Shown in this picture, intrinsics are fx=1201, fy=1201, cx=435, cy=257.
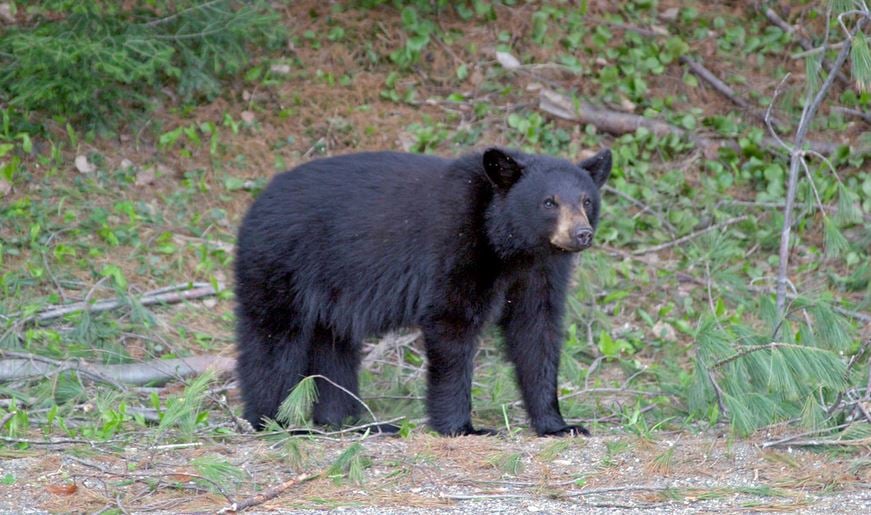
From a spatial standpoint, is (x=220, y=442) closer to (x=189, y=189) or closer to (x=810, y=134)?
(x=189, y=189)

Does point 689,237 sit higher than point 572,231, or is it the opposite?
point 572,231

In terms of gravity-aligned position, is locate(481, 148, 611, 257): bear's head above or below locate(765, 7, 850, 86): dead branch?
below

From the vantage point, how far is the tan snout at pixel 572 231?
19.9 ft

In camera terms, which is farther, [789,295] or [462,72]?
[462,72]

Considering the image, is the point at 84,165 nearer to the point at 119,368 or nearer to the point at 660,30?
the point at 119,368

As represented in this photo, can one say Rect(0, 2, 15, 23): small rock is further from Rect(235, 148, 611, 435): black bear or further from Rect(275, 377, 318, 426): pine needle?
Rect(275, 377, 318, 426): pine needle

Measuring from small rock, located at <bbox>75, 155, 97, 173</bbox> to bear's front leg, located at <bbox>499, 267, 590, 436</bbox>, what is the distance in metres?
4.49

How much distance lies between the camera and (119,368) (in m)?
7.50

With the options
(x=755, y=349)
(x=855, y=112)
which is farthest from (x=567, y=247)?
(x=855, y=112)

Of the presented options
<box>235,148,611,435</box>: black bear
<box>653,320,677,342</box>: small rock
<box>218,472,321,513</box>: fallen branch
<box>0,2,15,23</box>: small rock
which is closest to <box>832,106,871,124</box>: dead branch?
<box>653,320,677,342</box>: small rock

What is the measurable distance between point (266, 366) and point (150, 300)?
6.08ft

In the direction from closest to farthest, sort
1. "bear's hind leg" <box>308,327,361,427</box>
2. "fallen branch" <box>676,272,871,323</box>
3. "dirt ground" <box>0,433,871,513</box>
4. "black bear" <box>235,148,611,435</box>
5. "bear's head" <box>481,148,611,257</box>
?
1. "dirt ground" <box>0,433,871,513</box>
2. "bear's head" <box>481,148,611,257</box>
3. "black bear" <box>235,148,611,435</box>
4. "bear's hind leg" <box>308,327,361,427</box>
5. "fallen branch" <box>676,272,871,323</box>

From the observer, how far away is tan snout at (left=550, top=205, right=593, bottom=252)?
605 centimetres

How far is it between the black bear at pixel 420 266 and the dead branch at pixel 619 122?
151 inches
